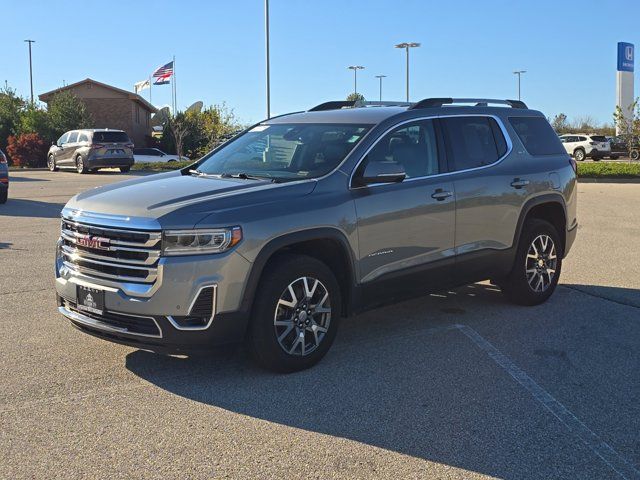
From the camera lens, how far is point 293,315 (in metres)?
4.83

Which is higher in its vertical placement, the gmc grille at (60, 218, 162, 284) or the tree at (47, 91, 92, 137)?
the tree at (47, 91, 92, 137)

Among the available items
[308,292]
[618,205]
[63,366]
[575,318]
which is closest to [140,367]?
[63,366]

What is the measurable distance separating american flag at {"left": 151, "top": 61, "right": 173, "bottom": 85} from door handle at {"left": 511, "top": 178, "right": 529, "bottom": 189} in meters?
42.7

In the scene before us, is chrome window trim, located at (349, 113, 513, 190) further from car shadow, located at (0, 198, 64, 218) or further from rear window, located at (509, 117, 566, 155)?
car shadow, located at (0, 198, 64, 218)

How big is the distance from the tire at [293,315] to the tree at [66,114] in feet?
130

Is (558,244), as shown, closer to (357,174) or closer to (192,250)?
(357,174)

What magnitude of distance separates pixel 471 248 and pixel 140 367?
298 centimetres

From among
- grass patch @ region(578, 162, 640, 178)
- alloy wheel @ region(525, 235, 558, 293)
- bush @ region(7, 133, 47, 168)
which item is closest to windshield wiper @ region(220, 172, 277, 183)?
alloy wheel @ region(525, 235, 558, 293)

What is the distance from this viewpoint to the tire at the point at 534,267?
22.2 ft

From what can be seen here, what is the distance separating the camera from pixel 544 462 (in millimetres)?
3666

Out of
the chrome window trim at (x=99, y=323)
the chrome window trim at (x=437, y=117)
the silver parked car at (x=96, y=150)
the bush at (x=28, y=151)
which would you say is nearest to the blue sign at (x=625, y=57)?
the silver parked car at (x=96, y=150)

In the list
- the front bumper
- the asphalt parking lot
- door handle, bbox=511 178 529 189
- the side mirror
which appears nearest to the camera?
the asphalt parking lot

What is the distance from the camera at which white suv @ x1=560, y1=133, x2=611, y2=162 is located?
45.2 meters

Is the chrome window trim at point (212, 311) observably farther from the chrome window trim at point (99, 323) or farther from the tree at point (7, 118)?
the tree at point (7, 118)
